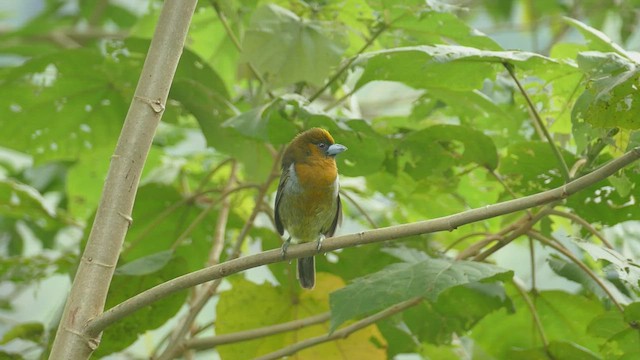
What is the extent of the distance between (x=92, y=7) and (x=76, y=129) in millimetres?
1938

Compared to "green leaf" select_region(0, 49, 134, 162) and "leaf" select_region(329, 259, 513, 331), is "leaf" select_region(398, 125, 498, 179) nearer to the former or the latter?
"leaf" select_region(329, 259, 513, 331)

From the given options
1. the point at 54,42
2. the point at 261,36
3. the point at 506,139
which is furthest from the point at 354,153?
the point at 54,42

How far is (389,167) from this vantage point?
274cm

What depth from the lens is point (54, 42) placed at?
4645 mm

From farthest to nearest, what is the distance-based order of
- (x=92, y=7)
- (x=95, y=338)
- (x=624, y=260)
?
1. (x=92, y=7)
2. (x=624, y=260)
3. (x=95, y=338)

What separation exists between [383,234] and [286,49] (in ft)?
3.26

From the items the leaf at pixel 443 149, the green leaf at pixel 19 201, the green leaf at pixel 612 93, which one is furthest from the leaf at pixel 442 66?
the green leaf at pixel 19 201

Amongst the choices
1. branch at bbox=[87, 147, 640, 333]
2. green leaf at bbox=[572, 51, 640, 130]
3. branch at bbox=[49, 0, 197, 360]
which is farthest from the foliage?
branch at bbox=[49, 0, 197, 360]

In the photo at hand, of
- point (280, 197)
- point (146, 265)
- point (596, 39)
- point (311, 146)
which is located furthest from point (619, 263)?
point (146, 265)

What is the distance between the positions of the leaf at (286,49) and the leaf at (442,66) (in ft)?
0.44

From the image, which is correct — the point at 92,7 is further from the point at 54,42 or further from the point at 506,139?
the point at 506,139

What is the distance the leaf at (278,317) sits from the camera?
263cm

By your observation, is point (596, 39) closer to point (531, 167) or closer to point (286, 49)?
point (531, 167)

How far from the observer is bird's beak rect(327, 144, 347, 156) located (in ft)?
8.35
